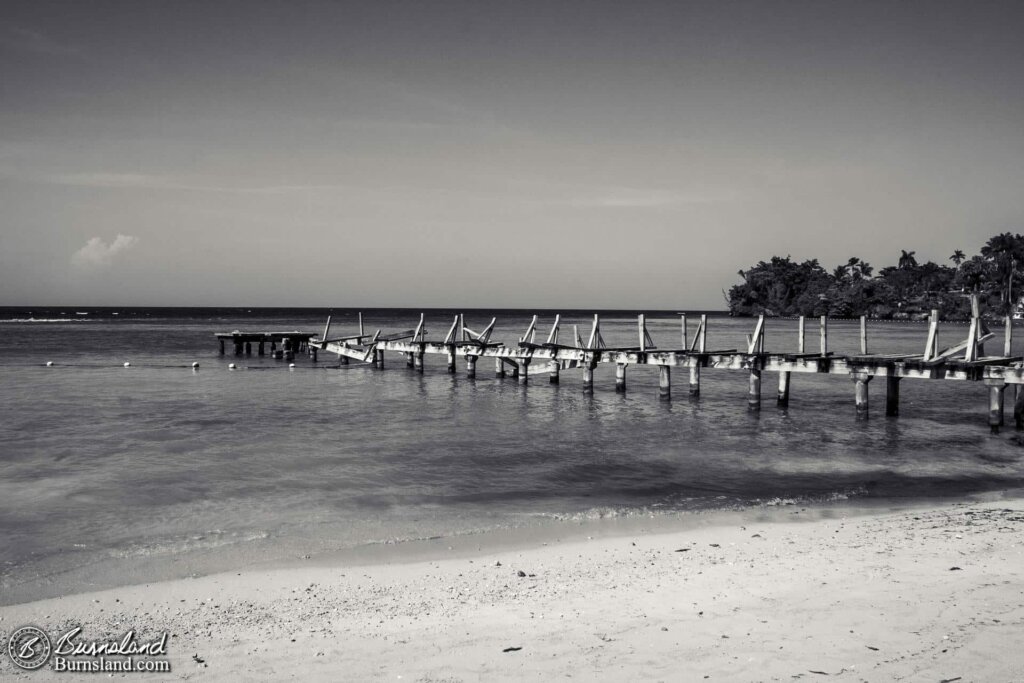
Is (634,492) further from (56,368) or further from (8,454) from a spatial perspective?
(56,368)

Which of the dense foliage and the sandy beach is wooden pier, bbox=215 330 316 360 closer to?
the sandy beach

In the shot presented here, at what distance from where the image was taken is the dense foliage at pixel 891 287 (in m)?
116

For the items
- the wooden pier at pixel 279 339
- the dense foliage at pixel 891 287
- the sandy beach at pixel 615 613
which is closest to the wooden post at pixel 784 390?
the sandy beach at pixel 615 613

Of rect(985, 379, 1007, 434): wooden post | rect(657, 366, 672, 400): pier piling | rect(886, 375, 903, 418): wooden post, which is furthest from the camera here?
rect(657, 366, 672, 400): pier piling

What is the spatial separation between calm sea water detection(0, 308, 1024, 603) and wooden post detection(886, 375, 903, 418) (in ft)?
1.04

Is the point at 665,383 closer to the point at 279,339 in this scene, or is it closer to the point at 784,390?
the point at 784,390

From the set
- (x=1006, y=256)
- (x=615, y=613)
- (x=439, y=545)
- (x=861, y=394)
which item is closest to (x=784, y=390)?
(x=861, y=394)

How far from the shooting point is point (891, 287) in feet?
488

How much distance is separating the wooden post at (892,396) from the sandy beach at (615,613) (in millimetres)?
15388

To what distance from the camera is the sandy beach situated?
676 centimetres

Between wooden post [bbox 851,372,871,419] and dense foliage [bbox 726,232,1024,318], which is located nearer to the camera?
wooden post [bbox 851,372,871,419]

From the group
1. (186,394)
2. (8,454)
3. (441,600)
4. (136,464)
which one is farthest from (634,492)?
(186,394)

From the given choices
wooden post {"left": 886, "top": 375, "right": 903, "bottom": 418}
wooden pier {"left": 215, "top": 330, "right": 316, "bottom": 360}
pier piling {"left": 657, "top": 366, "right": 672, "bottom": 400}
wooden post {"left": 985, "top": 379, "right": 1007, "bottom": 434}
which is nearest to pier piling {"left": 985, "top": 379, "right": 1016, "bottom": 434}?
wooden post {"left": 985, "top": 379, "right": 1007, "bottom": 434}

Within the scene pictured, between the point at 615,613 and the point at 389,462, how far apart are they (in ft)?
37.8
